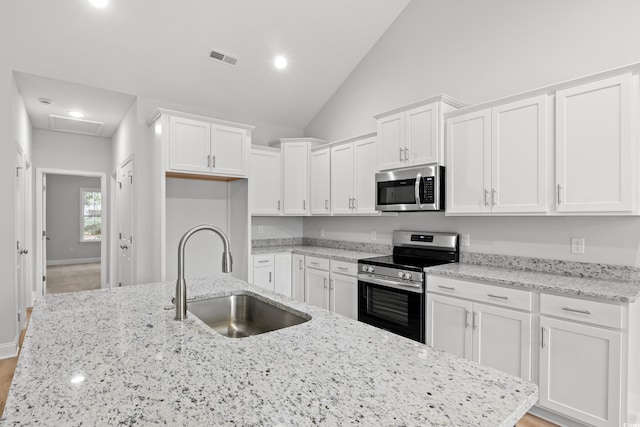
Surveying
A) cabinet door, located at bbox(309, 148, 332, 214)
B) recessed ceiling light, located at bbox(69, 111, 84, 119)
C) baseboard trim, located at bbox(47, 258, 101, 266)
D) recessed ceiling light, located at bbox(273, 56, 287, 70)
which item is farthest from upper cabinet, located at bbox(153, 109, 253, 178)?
baseboard trim, located at bbox(47, 258, 101, 266)

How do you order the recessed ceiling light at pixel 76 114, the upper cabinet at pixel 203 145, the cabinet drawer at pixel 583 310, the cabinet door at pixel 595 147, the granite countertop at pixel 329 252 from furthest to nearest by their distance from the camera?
the recessed ceiling light at pixel 76 114 < the granite countertop at pixel 329 252 < the upper cabinet at pixel 203 145 < the cabinet door at pixel 595 147 < the cabinet drawer at pixel 583 310

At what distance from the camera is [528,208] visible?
8.36 feet

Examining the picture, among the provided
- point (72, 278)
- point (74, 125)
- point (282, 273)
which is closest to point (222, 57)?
point (282, 273)

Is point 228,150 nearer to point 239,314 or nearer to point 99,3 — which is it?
point 99,3

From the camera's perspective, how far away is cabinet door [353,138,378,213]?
3830 millimetres

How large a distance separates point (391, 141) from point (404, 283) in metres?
1.38

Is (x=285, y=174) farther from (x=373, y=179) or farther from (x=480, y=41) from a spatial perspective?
(x=480, y=41)

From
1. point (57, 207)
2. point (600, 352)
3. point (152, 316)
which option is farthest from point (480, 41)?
point (57, 207)

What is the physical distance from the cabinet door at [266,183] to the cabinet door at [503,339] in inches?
111

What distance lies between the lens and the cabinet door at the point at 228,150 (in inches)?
151

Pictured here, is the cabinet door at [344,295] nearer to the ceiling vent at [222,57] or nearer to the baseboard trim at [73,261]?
the ceiling vent at [222,57]

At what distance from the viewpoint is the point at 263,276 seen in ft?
13.8

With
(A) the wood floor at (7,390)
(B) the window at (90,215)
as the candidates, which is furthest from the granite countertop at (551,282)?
(B) the window at (90,215)

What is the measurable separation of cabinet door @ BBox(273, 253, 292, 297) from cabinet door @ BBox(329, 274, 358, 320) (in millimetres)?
740
